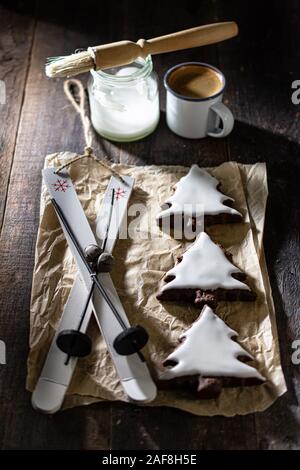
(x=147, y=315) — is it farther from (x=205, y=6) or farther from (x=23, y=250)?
(x=205, y=6)

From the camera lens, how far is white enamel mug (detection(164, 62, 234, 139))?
44.6 inches

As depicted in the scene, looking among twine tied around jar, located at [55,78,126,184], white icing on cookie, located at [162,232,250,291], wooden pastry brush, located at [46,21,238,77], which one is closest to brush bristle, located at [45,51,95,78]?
wooden pastry brush, located at [46,21,238,77]

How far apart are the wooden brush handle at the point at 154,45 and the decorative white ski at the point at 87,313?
0.21 meters

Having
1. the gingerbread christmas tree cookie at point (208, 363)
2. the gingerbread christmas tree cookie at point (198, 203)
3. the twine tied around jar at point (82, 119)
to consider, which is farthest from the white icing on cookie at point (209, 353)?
the twine tied around jar at point (82, 119)

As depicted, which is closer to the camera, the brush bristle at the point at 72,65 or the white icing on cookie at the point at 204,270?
the white icing on cookie at the point at 204,270

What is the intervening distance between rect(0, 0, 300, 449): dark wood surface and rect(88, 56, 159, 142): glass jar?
0.10 ft

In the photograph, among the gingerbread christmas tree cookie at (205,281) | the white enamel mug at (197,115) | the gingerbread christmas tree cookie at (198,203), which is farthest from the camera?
the white enamel mug at (197,115)

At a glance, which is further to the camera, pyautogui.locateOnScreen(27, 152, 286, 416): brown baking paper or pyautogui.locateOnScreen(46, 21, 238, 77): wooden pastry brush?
→ pyautogui.locateOnScreen(46, 21, 238, 77): wooden pastry brush

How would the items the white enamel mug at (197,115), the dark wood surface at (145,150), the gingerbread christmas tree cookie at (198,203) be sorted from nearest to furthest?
the dark wood surface at (145,150)
the gingerbread christmas tree cookie at (198,203)
the white enamel mug at (197,115)

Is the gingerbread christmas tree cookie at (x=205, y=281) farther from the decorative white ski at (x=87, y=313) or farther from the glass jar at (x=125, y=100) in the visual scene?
the glass jar at (x=125, y=100)

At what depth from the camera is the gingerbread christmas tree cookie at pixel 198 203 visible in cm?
103

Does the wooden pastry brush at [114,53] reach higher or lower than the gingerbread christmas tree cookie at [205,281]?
higher

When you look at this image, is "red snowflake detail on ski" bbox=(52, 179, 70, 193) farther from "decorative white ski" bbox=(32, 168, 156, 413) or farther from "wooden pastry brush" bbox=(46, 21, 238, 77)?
"wooden pastry brush" bbox=(46, 21, 238, 77)

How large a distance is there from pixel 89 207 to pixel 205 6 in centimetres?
66
